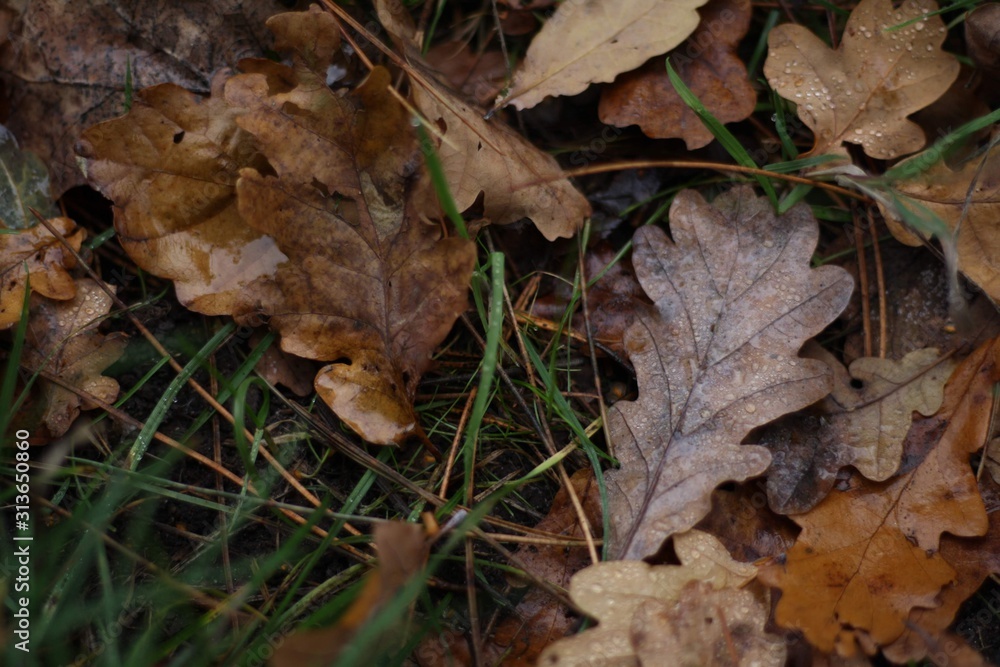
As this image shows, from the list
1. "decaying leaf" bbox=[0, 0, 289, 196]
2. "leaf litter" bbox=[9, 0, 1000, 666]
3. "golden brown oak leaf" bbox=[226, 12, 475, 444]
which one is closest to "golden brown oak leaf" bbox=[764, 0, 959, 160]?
"leaf litter" bbox=[9, 0, 1000, 666]

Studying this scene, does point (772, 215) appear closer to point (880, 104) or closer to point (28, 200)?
point (880, 104)

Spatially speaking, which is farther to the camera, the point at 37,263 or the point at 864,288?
the point at 864,288

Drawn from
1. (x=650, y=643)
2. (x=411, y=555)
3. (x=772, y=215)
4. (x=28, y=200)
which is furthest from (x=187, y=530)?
(x=772, y=215)

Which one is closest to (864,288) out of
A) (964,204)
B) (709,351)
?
(964,204)

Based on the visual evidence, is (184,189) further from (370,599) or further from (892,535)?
(892,535)

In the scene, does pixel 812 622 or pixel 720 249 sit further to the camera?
pixel 720 249

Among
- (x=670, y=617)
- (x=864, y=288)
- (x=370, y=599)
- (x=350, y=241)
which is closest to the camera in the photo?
(x=370, y=599)

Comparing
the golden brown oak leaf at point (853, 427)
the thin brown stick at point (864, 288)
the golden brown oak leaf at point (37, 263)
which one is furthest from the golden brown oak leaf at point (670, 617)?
the golden brown oak leaf at point (37, 263)
